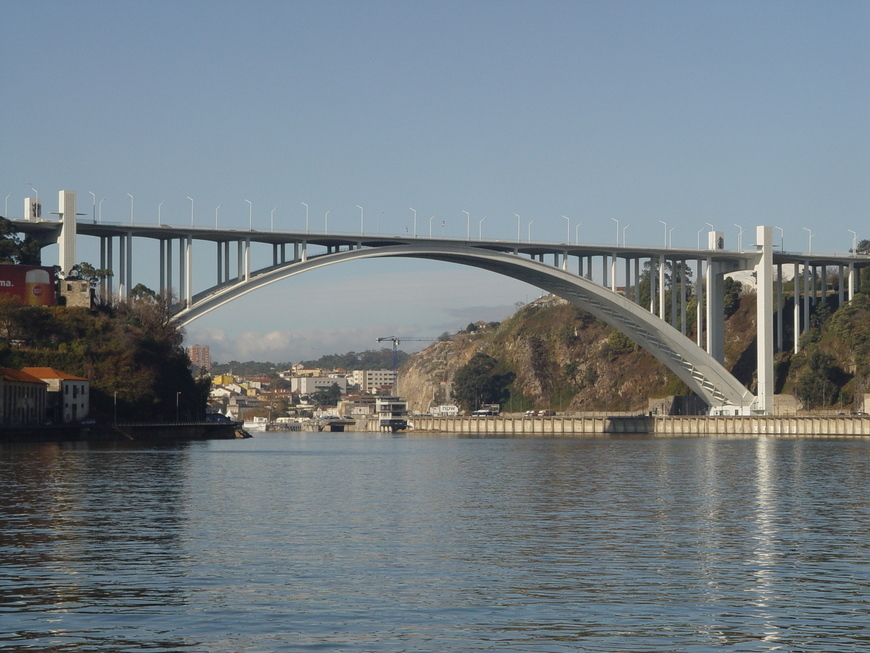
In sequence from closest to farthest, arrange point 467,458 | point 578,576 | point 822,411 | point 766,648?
point 766,648
point 578,576
point 467,458
point 822,411

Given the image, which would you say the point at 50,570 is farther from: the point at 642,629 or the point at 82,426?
the point at 82,426

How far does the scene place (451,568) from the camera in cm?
1856

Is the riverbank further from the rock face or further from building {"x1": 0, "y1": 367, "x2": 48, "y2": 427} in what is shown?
the rock face

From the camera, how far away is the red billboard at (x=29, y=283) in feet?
264

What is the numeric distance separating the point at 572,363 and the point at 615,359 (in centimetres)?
1129

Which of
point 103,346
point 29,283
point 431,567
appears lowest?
point 431,567

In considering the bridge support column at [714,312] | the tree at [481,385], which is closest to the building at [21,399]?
the bridge support column at [714,312]

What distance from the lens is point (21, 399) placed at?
71.3 metres

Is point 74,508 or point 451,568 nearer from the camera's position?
point 451,568

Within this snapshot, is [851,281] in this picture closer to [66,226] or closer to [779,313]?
[779,313]

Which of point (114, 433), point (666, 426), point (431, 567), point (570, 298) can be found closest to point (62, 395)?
point (114, 433)

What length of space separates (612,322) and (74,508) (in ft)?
226

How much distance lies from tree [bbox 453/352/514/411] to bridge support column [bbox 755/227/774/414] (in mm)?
69091

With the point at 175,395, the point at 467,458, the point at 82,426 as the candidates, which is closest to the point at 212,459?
the point at 467,458
